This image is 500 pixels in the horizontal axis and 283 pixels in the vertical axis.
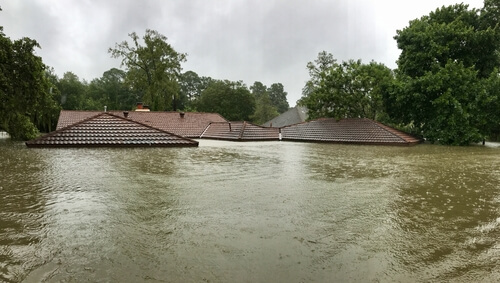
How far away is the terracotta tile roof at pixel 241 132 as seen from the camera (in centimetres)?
1479

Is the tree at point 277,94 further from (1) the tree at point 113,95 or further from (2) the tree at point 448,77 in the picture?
(2) the tree at point 448,77

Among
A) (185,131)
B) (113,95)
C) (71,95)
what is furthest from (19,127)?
(113,95)

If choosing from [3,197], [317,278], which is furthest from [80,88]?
[317,278]

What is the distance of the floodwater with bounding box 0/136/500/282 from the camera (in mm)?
1753

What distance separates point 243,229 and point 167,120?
1682cm

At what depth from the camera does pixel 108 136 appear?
9.91 meters

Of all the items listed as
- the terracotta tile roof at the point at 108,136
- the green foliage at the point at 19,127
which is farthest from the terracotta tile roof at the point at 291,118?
the green foliage at the point at 19,127

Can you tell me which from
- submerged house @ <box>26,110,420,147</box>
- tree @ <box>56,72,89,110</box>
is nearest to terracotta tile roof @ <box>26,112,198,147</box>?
submerged house @ <box>26,110,420,147</box>

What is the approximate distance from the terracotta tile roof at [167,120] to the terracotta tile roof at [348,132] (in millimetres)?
5422

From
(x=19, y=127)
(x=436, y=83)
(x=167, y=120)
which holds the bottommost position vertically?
(x=19, y=127)

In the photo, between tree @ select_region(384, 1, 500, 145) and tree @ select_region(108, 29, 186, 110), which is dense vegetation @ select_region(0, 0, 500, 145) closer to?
tree @ select_region(384, 1, 500, 145)

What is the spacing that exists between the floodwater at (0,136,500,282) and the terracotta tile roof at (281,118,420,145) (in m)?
9.08

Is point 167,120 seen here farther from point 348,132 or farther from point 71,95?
point 71,95

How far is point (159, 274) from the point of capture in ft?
5.54
